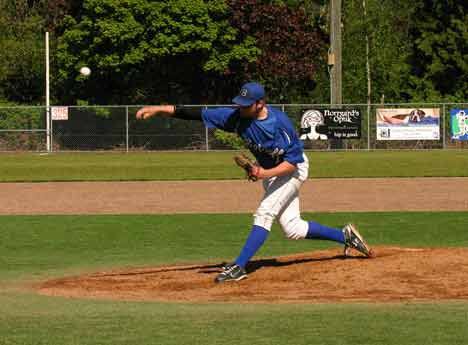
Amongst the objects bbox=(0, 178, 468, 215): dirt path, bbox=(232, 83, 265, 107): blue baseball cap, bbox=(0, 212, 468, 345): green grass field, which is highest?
bbox=(232, 83, 265, 107): blue baseball cap

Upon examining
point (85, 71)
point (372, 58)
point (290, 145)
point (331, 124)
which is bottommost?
point (290, 145)

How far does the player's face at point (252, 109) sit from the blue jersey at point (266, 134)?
84 millimetres

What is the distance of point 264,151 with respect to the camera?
10.5 metres

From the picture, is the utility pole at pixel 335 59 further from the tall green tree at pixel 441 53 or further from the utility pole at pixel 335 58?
the tall green tree at pixel 441 53

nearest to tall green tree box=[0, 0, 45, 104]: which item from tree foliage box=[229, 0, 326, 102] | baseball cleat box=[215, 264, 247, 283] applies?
tree foliage box=[229, 0, 326, 102]

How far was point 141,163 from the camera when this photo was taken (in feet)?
118

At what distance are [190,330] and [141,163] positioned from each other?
28.1 meters

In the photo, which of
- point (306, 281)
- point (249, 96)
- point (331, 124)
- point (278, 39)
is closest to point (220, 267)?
point (306, 281)

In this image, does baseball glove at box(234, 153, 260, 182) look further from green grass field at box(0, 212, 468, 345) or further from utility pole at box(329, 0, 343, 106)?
utility pole at box(329, 0, 343, 106)

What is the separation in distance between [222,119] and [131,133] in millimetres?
34495

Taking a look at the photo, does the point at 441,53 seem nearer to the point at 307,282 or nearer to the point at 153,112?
the point at 307,282

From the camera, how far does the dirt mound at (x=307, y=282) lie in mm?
9805

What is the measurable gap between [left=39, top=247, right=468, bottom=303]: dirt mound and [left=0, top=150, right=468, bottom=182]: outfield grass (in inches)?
665

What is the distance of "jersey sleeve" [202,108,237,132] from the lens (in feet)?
34.9
